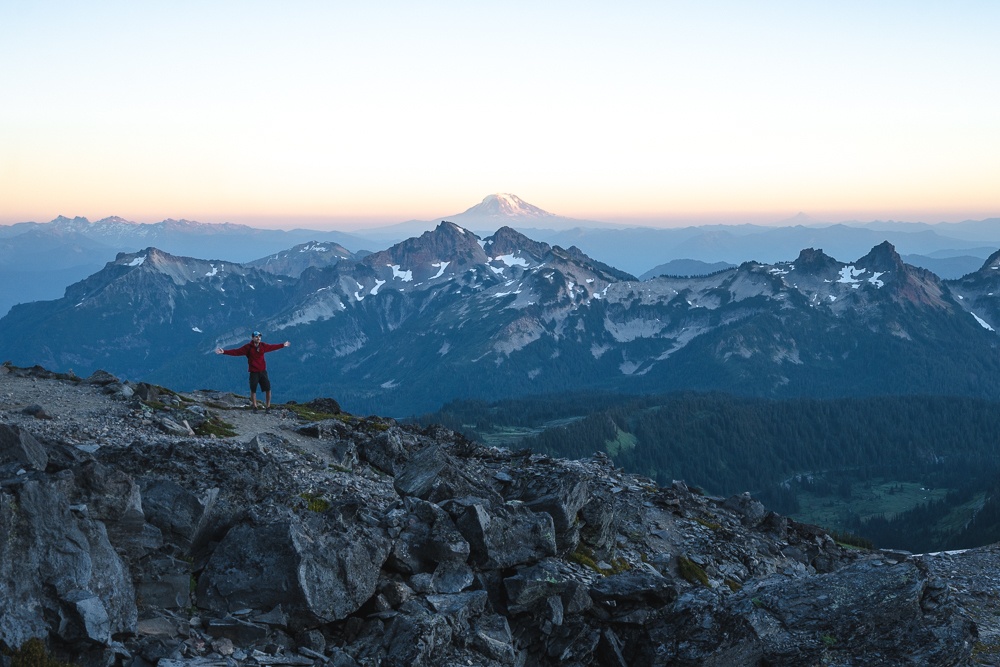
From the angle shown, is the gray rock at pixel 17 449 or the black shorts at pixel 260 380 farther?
the black shorts at pixel 260 380

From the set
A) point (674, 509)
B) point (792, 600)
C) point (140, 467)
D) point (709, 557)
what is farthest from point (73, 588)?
point (674, 509)

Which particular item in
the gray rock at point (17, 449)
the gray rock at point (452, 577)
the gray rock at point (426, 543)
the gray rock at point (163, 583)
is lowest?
the gray rock at point (452, 577)

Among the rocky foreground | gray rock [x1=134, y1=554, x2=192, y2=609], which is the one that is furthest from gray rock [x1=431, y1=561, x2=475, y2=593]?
gray rock [x1=134, y1=554, x2=192, y2=609]

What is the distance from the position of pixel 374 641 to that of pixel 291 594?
323cm

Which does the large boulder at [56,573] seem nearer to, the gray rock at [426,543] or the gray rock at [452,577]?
the gray rock at [426,543]

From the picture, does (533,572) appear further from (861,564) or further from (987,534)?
(987,534)

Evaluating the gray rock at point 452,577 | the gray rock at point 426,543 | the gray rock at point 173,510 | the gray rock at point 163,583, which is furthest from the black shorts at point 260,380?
the gray rock at point 163,583

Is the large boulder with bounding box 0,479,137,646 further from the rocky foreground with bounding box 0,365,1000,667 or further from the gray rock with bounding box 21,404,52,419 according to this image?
the gray rock with bounding box 21,404,52,419

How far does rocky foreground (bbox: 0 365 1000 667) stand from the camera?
22969mm

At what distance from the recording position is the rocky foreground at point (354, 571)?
23.0 meters

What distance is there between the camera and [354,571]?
90.7ft

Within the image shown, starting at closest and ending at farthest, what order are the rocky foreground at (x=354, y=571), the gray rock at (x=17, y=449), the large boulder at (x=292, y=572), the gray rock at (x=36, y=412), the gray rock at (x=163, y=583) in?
the rocky foreground at (x=354, y=571), the gray rock at (x=163, y=583), the gray rock at (x=17, y=449), the large boulder at (x=292, y=572), the gray rock at (x=36, y=412)

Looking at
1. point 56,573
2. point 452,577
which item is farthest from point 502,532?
point 56,573

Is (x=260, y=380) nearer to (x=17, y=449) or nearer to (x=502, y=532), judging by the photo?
(x=502, y=532)
